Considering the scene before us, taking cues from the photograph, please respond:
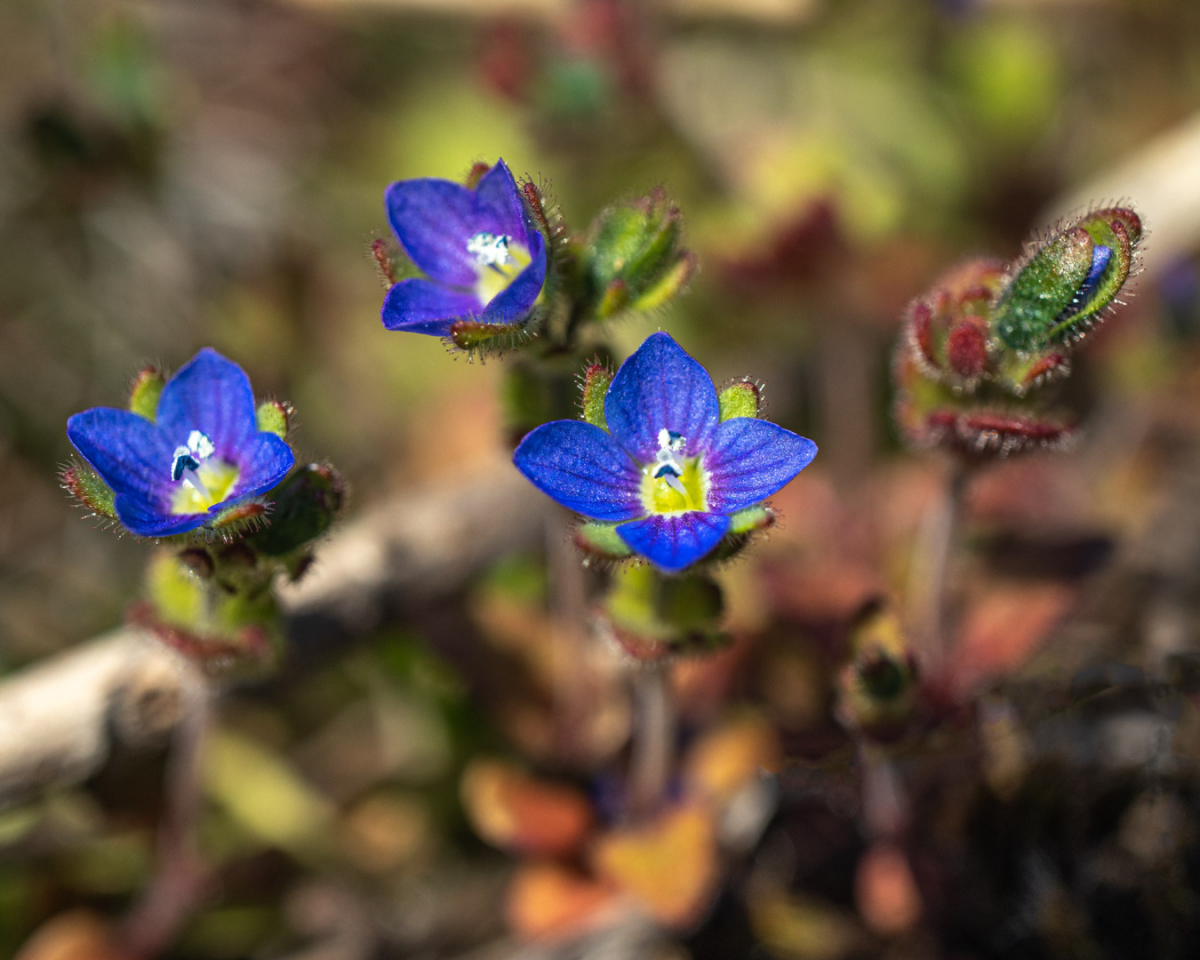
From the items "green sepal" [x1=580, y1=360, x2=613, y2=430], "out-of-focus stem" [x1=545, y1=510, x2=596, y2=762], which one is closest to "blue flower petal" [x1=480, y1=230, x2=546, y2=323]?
"green sepal" [x1=580, y1=360, x2=613, y2=430]

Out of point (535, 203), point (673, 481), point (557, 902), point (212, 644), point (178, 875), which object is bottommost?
point (557, 902)

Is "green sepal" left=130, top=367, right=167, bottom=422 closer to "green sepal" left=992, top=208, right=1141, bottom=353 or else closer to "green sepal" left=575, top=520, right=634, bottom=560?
"green sepal" left=575, top=520, right=634, bottom=560

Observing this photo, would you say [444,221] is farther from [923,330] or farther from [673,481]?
[923,330]

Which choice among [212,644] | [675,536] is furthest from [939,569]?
[212,644]

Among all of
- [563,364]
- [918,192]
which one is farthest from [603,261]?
[918,192]

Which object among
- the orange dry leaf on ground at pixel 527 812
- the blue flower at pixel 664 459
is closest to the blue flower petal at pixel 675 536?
the blue flower at pixel 664 459

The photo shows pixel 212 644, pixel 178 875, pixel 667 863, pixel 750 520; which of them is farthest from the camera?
pixel 178 875

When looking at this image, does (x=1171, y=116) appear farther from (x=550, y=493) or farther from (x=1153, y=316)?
(x=550, y=493)

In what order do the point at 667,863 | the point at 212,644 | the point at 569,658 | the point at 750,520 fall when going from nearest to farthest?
1. the point at 750,520
2. the point at 212,644
3. the point at 667,863
4. the point at 569,658
